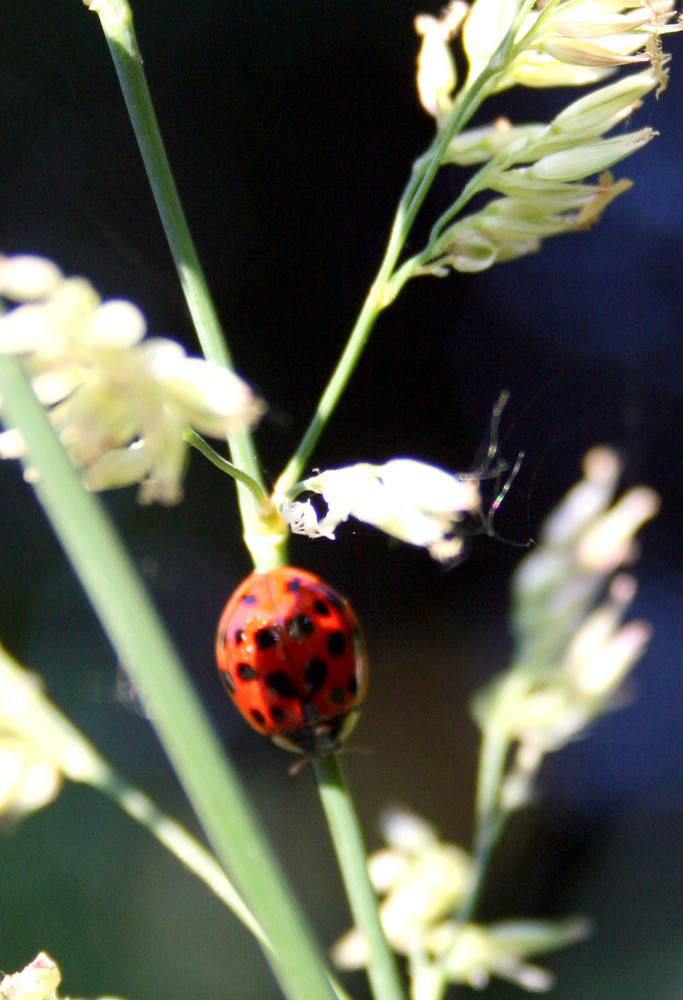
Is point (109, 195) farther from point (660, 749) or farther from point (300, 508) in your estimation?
point (660, 749)

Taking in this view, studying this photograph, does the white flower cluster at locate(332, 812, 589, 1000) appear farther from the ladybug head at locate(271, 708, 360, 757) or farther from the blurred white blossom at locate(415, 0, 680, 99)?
the blurred white blossom at locate(415, 0, 680, 99)

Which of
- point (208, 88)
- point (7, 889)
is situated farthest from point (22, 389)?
point (208, 88)

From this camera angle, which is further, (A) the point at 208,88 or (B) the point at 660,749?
(B) the point at 660,749

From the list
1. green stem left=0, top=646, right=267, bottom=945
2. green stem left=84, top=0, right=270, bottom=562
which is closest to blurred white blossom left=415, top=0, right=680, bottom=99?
green stem left=84, top=0, right=270, bottom=562

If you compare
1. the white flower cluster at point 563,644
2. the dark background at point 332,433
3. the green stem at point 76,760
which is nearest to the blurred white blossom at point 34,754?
the green stem at point 76,760

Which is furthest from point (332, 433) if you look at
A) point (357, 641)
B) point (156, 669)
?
point (156, 669)
